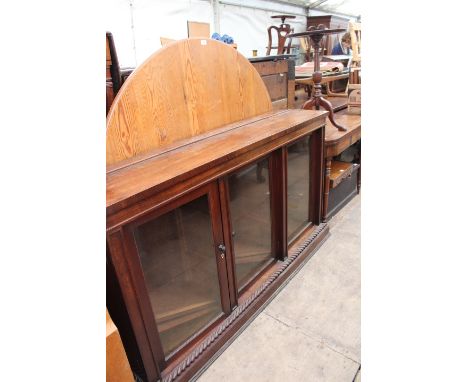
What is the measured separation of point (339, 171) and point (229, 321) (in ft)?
4.88

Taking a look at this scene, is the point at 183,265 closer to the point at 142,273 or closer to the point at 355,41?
the point at 142,273

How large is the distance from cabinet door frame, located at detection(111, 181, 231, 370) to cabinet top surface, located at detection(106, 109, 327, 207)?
95 millimetres

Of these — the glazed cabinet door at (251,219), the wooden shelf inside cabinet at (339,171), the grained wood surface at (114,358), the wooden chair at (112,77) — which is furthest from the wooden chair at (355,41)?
the grained wood surface at (114,358)

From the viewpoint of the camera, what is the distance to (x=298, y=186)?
187cm

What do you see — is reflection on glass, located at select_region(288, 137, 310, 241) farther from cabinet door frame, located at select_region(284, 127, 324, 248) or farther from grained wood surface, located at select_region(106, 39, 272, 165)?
grained wood surface, located at select_region(106, 39, 272, 165)

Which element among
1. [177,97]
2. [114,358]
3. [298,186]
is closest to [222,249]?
[114,358]

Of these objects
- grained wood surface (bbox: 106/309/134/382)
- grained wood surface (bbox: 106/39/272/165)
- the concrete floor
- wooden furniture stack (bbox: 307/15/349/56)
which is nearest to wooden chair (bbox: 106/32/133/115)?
grained wood surface (bbox: 106/39/272/165)

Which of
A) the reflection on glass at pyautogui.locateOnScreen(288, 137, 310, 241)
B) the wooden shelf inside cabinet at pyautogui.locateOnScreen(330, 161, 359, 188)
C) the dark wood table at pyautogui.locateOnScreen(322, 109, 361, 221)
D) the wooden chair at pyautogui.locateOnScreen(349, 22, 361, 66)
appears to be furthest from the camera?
the wooden chair at pyautogui.locateOnScreen(349, 22, 361, 66)

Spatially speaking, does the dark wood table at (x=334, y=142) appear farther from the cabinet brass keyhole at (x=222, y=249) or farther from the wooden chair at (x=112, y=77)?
the wooden chair at (x=112, y=77)

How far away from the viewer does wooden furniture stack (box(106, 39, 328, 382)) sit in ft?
3.13

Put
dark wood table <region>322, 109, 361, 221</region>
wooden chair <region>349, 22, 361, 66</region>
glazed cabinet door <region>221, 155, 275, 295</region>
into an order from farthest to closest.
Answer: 1. wooden chair <region>349, 22, 361, 66</region>
2. dark wood table <region>322, 109, 361, 221</region>
3. glazed cabinet door <region>221, 155, 275, 295</region>
